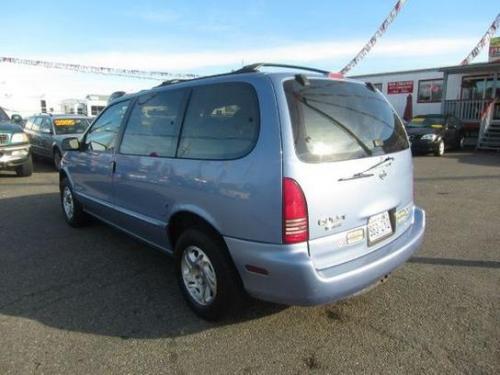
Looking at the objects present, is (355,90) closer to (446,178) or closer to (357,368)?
(357,368)

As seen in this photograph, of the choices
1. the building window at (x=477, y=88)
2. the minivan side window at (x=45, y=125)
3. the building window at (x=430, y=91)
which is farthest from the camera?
the building window at (x=430, y=91)

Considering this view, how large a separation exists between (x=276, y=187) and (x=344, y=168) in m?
0.52

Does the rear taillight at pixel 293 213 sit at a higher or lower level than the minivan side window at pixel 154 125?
lower

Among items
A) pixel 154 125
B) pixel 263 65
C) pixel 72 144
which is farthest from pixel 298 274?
pixel 72 144

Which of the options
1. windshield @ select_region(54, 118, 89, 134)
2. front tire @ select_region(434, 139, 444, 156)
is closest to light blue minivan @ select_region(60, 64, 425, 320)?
windshield @ select_region(54, 118, 89, 134)

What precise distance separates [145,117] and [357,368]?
2786 mm

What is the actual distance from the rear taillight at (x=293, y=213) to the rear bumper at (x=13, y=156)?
9045 millimetres

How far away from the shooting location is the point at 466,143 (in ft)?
59.4

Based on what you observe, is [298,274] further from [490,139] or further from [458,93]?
[458,93]

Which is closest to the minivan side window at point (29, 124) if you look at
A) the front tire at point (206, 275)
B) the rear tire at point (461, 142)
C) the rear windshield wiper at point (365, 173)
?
the front tire at point (206, 275)

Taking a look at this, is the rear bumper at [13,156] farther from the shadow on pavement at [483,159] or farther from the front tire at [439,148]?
the front tire at [439,148]

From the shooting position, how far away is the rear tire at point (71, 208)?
5.64 m

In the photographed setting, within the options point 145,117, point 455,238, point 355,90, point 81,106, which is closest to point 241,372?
point 355,90

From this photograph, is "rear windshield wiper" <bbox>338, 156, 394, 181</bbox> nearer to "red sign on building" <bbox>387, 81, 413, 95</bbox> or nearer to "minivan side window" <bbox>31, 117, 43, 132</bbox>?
"minivan side window" <bbox>31, 117, 43, 132</bbox>
